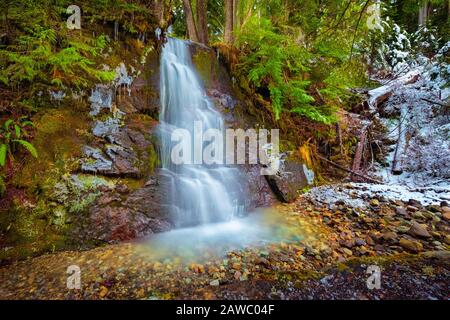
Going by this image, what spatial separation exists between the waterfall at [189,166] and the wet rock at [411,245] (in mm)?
2631

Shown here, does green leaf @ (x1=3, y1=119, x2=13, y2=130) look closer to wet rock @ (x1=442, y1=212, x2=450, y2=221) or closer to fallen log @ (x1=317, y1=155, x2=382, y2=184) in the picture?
fallen log @ (x1=317, y1=155, x2=382, y2=184)

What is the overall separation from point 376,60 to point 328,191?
897 centimetres

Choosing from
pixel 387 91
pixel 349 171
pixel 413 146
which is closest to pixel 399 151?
pixel 413 146

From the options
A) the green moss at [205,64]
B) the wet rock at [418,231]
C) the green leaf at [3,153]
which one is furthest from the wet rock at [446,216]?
the green leaf at [3,153]

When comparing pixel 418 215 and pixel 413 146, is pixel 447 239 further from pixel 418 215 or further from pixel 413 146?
pixel 413 146

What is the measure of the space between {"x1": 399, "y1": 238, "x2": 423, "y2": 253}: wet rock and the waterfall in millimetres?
2631

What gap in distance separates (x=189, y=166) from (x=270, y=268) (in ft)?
8.57

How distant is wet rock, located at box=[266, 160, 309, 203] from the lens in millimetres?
5402

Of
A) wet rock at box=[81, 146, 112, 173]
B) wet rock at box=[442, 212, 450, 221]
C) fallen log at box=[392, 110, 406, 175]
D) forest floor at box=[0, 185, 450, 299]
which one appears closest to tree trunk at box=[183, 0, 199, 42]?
wet rock at box=[81, 146, 112, 173]

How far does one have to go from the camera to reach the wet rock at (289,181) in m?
5.40

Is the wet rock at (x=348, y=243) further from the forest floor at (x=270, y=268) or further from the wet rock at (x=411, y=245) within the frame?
the wet rock at (x=411, y=245)

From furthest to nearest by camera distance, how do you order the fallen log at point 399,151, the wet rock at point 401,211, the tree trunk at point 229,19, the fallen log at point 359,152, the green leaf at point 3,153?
the tree trunk at point 229,19 → the fallen log at point 359,152 → the fallen log at point 399,151 → the wet rock at point 401,211 → the green leaf at point 3,153

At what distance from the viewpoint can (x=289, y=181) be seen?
565 cm

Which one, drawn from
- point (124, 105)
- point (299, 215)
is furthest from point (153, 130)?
point (299, 215)
